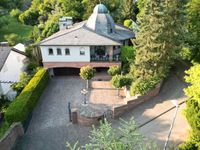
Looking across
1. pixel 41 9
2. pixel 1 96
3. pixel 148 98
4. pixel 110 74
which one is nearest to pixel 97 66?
pixel 110 74

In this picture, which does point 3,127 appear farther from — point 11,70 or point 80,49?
point 80,49

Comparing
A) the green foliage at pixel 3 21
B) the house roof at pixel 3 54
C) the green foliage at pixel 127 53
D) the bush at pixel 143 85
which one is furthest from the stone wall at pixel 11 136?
the green foliage at pixel 3 21

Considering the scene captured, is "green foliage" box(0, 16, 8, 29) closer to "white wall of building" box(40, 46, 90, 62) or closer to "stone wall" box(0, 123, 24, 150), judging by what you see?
"white wall of building" box(40, 46, 90, 62)

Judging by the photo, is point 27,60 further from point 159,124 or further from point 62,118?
point 159,124

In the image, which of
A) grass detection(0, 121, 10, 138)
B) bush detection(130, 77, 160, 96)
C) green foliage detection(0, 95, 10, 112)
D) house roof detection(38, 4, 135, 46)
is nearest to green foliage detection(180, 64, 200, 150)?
bush detection(130, 77, 160, 96)

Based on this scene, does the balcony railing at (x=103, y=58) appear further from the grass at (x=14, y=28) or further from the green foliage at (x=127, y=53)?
the grass at (x=14, y=28)
